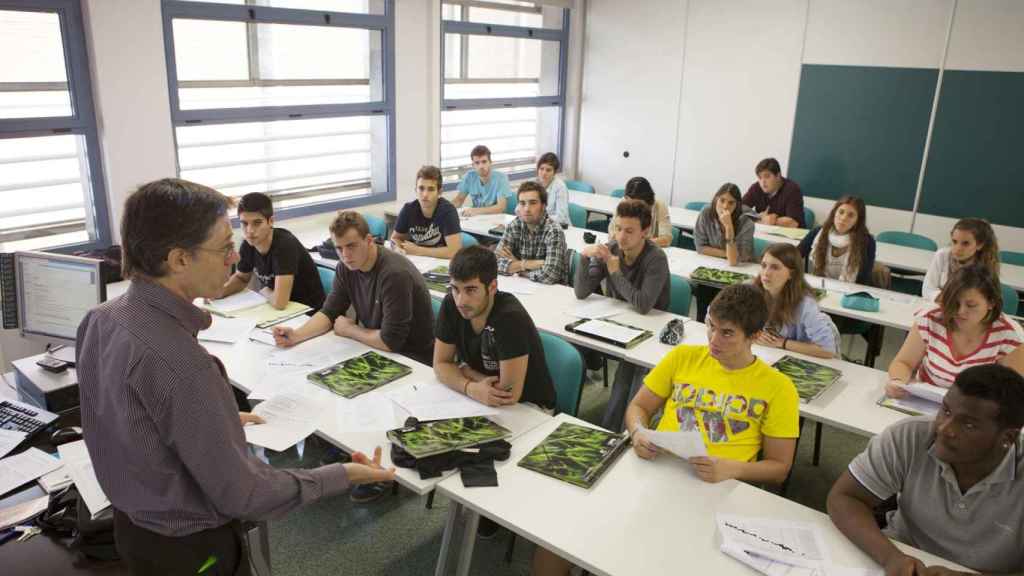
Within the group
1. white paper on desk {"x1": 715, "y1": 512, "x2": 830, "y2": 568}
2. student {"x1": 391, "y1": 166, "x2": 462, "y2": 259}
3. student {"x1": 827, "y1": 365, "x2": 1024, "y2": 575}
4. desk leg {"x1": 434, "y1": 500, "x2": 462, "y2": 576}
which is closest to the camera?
student {"x1": 827, "y1": 365, "x2": 1024, "y2": 575}

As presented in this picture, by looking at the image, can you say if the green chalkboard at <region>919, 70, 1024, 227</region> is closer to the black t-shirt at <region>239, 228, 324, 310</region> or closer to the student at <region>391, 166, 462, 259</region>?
the student at <region>391, 166, 462, 259</region>

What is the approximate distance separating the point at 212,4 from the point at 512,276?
298 cm

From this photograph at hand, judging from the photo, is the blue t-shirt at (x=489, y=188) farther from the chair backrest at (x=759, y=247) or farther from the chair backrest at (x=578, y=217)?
the chair backrest at (x=759, y=247)

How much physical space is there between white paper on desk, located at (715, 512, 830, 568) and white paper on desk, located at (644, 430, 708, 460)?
0.21 meters

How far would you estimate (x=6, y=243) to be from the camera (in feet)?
14.9

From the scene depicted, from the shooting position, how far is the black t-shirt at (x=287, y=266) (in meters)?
3.96

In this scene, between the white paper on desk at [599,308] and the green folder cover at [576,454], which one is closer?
the green folder cover at [576,454]

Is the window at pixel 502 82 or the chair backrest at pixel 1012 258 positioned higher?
the window at pixel 502 82

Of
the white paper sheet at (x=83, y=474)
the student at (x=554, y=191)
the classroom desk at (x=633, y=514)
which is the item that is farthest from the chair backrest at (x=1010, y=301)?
the white paper sheet at (x=83, y=474)

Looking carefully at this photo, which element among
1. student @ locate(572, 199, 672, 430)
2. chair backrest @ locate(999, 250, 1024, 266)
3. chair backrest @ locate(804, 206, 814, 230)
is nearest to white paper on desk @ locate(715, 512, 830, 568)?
student @ locate(572, 199, 672, 430)

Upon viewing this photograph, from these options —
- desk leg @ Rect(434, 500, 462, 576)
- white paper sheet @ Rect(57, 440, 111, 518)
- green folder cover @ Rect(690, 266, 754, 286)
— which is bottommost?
desk leg @ Rect(434, 500, 462, 576)

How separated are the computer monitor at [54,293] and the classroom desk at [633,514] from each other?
5.83ft

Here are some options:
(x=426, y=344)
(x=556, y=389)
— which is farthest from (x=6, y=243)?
(x=556, y=389)

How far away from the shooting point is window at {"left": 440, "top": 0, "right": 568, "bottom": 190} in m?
7.44
